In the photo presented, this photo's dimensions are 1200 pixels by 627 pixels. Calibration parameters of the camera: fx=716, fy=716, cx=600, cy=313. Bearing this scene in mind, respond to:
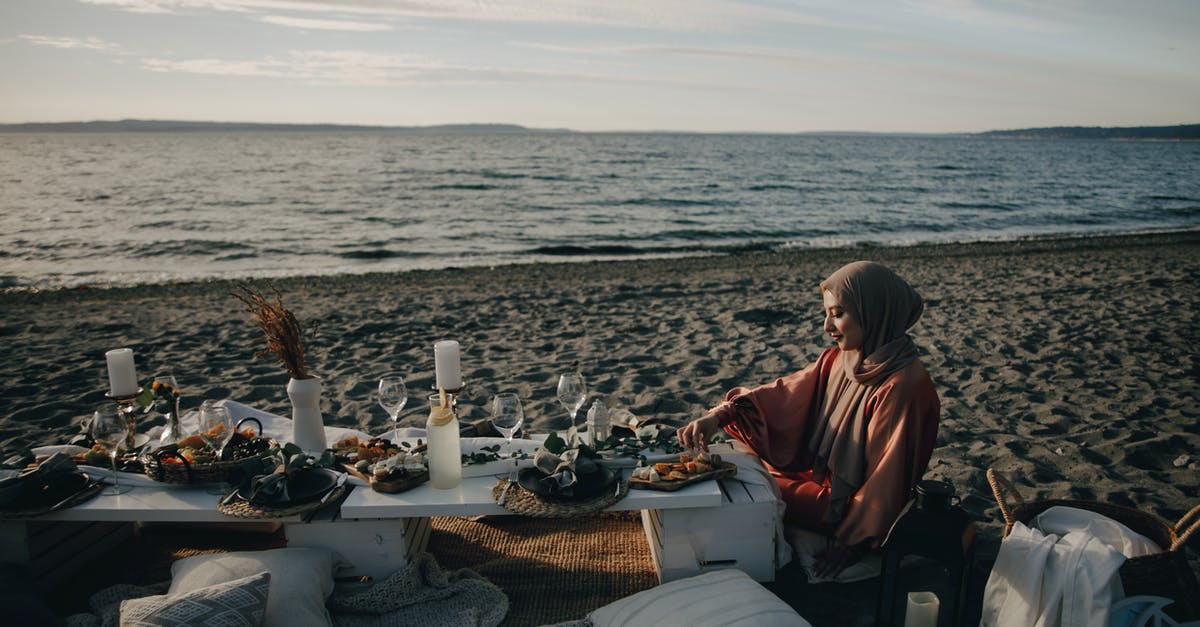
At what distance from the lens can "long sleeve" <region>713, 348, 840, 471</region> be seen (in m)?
3.70

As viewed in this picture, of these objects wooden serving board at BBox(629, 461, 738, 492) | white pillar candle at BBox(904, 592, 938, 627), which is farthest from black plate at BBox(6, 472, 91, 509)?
white pillar candle at BBox(904, 592, 938, 627)

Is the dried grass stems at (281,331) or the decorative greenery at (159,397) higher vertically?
the dried grass stems at (281,331)

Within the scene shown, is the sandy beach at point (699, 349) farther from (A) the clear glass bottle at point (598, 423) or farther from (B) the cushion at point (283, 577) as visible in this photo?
(B) the cushion at point (283, 577)

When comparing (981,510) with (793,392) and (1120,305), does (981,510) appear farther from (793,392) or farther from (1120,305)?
(1120,305)

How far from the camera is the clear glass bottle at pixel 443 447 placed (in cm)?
295

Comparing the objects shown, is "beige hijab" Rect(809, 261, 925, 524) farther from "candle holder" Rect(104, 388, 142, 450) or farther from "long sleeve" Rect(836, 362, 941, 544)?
"candle holder" Rect(104, 388, 142, 450)

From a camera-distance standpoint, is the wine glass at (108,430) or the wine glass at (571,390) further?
the wine glass at (571,390)

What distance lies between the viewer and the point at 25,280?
1370 centimetres

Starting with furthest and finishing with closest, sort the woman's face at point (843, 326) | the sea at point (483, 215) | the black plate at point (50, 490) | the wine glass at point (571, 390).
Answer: the sea at point (483, 215) < the wine glass at point (571, 390) < the woman's face at point (843, 326) < the black plate at point (50, 490)

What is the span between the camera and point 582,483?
3.00 metres

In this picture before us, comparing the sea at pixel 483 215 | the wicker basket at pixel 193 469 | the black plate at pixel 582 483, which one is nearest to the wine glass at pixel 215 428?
the wicker basket at pixel 193 469

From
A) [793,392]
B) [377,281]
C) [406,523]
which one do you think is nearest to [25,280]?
[377,281]

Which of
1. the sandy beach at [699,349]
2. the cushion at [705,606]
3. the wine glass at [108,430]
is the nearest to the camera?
the cushion at [705,606]

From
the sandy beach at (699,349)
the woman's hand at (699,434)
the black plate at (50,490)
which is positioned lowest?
the sandy beach at (699,349)
